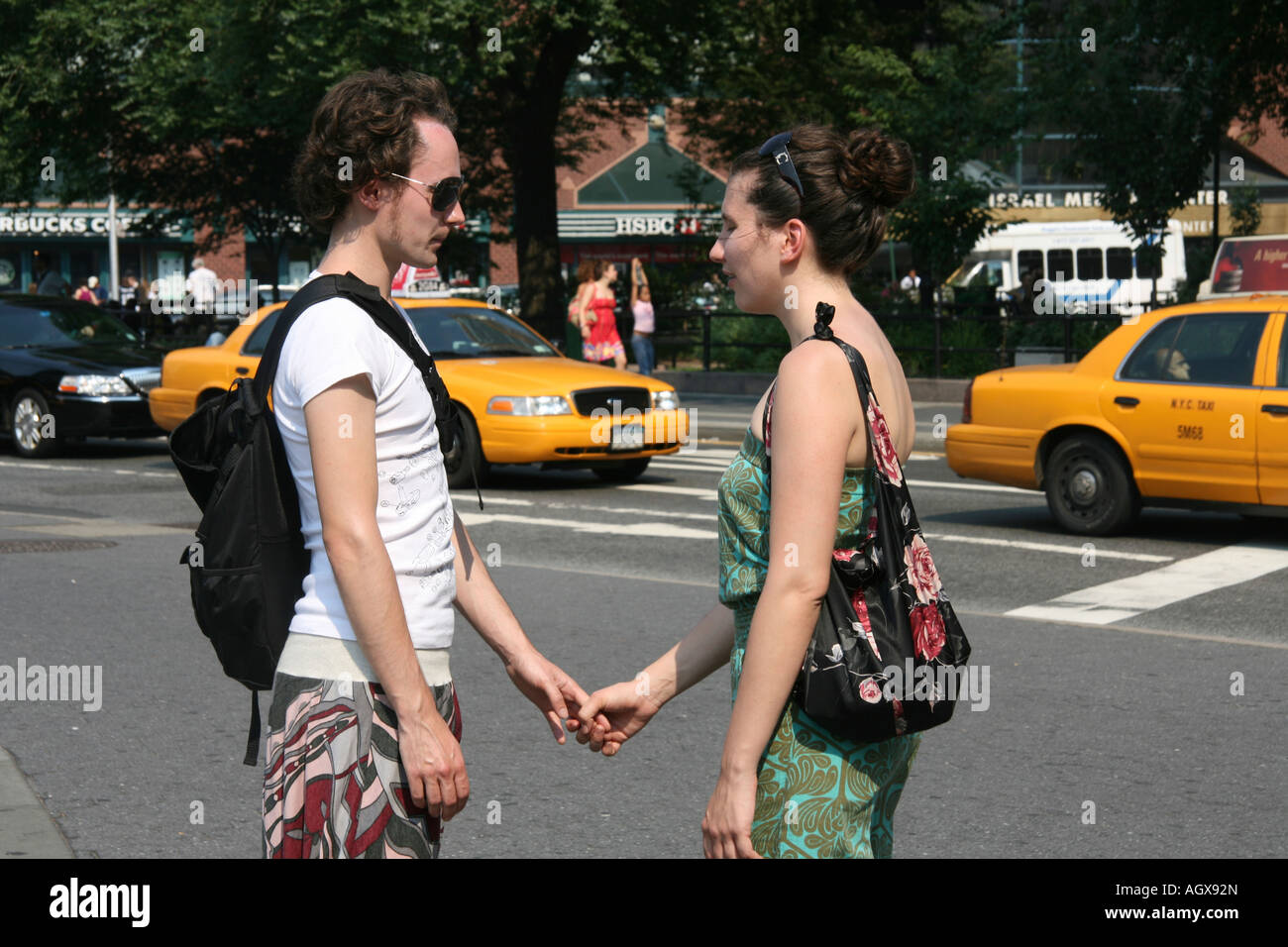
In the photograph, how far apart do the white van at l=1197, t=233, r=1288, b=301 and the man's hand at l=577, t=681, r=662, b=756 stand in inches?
463

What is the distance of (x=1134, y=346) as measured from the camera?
11344 millimetres

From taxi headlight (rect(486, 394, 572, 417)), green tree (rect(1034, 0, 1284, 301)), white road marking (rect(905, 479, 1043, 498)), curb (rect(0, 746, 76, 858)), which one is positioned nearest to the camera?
curb (rect(0, 746, 76, 858))

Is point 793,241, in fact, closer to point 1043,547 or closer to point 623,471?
point 1043,547

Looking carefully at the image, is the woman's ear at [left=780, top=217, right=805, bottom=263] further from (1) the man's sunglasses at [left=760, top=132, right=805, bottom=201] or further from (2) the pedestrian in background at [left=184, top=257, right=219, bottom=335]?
(2) the pedestrian in background at [left=184, top=257, right=219, bottom=335]

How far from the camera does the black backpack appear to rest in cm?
264

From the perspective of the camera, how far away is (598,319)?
2220 cm

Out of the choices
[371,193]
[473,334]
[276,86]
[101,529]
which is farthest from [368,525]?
[276,86]

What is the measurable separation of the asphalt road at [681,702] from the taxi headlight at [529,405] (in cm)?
165

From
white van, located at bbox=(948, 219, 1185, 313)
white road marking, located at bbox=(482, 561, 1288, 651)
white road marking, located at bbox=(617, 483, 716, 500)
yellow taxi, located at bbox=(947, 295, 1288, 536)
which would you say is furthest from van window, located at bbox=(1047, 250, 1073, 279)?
white road marking, located at bbox=(482, 561, 1288, 651)

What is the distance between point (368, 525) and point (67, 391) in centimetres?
1541

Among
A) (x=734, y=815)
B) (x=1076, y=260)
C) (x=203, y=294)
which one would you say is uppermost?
(x=1076, y=260)

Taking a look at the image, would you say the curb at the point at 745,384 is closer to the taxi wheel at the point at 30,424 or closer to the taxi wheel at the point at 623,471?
the taxi wheel at the point at 623,471

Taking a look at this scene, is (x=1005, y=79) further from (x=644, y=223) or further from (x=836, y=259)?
(x=644, y=223)

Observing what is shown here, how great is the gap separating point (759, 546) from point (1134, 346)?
9.30 metres
